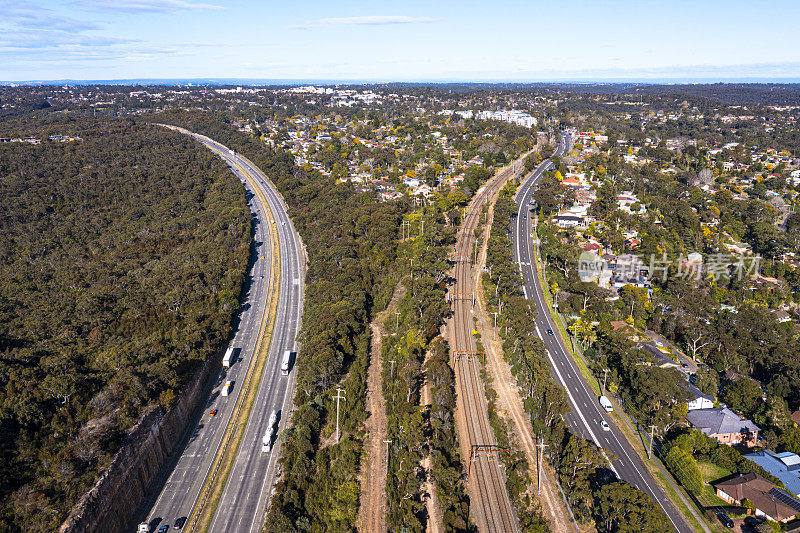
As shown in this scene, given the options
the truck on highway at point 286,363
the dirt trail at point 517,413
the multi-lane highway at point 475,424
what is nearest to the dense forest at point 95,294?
the truck on highway at point 286,363

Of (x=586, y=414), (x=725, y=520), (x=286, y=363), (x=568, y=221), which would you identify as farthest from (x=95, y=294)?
(x=568, y=221)

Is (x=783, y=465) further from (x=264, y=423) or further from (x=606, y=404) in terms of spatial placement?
(x=264, y=423)

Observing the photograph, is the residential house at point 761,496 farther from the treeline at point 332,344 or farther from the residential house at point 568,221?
the residential house at point 568,221

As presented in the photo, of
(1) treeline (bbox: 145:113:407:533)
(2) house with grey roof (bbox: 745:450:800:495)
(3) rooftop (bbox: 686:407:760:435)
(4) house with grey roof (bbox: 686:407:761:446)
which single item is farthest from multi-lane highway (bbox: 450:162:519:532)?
(2) house with grey roof (bbox: 745:450:800:495)

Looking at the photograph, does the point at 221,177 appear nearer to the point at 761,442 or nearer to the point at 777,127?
the point at 761,442

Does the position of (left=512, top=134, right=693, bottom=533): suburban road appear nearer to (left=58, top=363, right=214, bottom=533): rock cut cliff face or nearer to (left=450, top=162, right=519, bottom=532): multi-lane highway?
(left=450, top=162, right=519, bottom=532): multi-lane highway

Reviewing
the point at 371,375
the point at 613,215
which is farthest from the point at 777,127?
the point at 371,375
